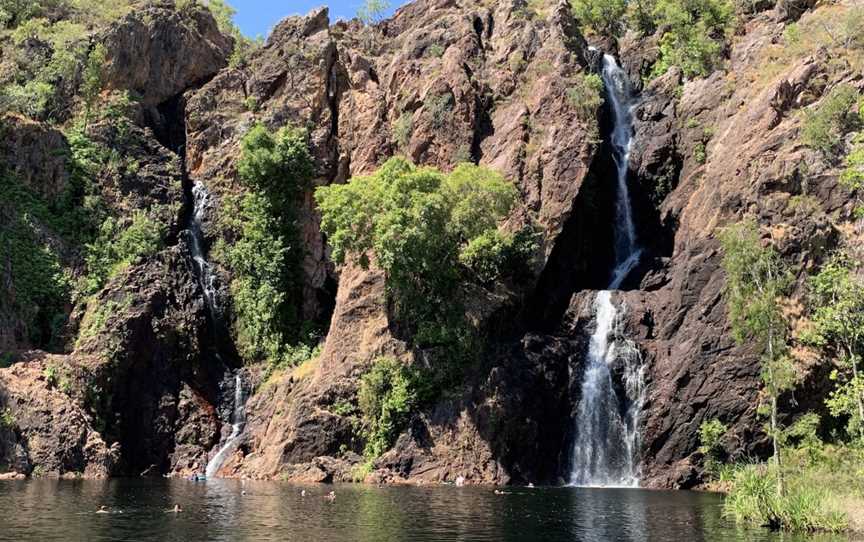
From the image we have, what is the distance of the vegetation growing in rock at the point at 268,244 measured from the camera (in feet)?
221

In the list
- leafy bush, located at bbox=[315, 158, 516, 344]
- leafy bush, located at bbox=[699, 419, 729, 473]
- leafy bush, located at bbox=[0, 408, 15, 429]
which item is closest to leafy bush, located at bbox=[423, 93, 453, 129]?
leafy bush, located at bbox=[315, 158, 516, 344]

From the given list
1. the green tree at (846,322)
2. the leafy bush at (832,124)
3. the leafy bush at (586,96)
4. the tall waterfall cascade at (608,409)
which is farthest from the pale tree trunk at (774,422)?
the leafy bush at (586,96)

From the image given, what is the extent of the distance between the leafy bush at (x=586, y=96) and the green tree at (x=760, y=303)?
19021 mm

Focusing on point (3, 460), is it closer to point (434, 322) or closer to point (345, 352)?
point (345, 352)

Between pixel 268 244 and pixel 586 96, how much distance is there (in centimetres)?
2971

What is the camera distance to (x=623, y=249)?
2544 inches

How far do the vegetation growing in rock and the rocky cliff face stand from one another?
180 cm

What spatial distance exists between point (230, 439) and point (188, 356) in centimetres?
773

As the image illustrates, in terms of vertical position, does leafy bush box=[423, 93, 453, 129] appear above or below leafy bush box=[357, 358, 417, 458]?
above

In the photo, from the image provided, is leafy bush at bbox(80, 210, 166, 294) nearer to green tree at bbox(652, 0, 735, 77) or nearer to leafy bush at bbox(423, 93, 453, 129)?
leafy bush at bbox(423, 93, 453, 129)

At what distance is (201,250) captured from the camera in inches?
2840

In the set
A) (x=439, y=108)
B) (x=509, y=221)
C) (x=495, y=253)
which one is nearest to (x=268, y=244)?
(x=439, y=108)

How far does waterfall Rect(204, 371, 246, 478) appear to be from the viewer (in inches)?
2363

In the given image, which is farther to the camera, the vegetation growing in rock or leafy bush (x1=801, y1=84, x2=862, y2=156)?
Answer: the vegetation growing in rock
